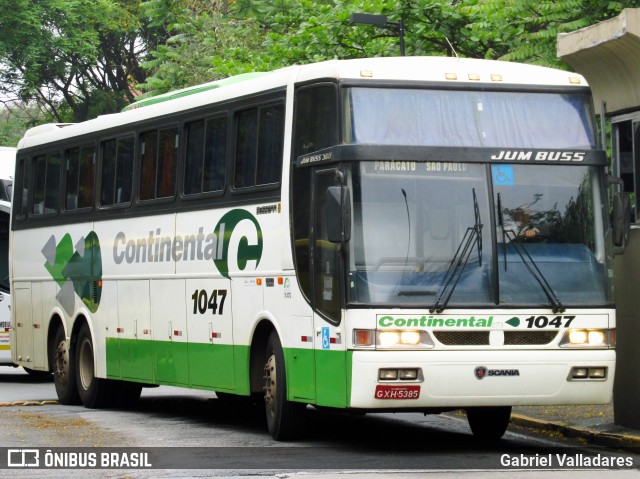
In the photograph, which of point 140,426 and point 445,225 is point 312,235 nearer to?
point 445,225

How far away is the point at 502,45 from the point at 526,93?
12.2m

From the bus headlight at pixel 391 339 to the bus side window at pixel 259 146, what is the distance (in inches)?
89.0

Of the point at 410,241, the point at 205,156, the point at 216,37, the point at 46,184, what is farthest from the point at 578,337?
the point at 216,37

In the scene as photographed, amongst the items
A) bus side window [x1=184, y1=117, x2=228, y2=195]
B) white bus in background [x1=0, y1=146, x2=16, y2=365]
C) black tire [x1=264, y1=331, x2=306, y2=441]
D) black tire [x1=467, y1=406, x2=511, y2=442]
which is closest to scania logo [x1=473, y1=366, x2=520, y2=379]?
black tire [x1=467, y1=406, x2=511, y2=442]

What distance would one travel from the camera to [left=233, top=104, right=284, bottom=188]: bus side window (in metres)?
14.4

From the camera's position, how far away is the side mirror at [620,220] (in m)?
13.3

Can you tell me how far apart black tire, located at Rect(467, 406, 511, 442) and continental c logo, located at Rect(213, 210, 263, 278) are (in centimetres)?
256

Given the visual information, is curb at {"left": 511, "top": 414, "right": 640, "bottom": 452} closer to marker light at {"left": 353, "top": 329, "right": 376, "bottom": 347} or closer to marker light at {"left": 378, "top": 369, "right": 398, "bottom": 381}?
marker light at {"left": 378, "top": 369, "right": 398, "bottom": 381}

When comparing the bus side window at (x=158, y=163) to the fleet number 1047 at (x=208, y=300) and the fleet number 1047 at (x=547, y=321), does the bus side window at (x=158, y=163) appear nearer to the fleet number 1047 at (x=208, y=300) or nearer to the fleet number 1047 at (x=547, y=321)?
the fleet number 1047 at (x=208, y=300)

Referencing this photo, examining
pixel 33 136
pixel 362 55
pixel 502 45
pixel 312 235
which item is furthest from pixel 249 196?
pixel 362 55

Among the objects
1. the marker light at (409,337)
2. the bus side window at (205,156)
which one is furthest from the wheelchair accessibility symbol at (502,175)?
the bus side window at (205,156)

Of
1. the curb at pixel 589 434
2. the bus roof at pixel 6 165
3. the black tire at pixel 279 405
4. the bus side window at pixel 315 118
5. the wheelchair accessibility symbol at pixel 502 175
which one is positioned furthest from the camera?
the bus roof at pixel 6 165

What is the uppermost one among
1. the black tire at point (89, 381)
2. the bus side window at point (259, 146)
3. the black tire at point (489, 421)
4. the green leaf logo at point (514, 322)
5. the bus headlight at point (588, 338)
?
the bus side window at point (259, 146)

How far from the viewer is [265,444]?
14164mm
